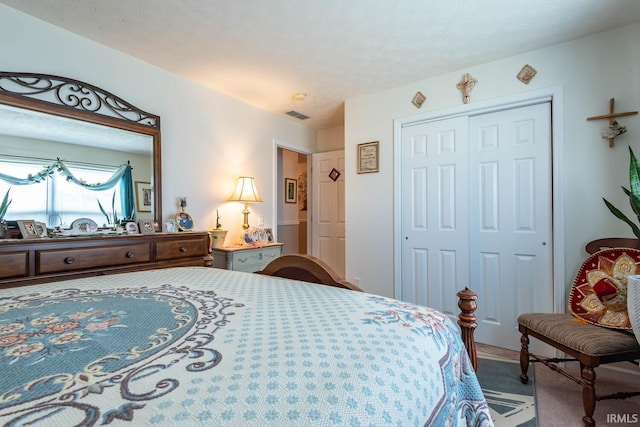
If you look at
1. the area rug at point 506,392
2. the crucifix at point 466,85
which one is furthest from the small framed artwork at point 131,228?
the crucifix at point 466,85

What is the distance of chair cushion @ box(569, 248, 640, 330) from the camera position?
170 cm

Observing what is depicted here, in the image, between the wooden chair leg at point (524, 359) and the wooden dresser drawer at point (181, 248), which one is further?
the wooden dresser drawer at point (181, 248)

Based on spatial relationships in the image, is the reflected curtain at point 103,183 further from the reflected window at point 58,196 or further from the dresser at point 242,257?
the dresser at point 242,257

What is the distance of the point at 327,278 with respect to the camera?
1.26m

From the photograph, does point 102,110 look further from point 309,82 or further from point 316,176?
point 316,176

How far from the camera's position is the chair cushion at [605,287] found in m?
1.70

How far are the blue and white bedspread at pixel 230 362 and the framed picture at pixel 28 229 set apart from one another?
104cm

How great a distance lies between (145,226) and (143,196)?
0.27 metres

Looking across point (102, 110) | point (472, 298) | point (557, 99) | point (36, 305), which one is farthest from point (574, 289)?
point (102, 110)

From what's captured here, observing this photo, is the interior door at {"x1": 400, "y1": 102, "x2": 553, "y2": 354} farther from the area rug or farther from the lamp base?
the lamp base

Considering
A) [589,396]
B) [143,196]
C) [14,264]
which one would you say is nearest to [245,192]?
[143,196]

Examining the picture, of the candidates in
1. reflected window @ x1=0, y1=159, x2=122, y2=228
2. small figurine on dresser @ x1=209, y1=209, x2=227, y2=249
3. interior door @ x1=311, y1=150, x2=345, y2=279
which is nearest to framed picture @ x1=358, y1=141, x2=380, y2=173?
interior door @ x1=311, y1=150, x2=345, y2=279

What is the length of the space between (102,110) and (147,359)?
233 centimetres

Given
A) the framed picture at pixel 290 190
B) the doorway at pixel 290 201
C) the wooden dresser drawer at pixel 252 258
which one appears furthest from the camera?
the framed picture at pixel 290 190
